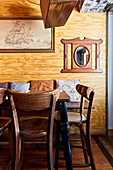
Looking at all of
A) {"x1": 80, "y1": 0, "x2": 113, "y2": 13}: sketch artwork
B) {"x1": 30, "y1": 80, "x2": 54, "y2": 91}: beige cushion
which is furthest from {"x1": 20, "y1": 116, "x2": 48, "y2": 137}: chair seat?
{"x1": 80, "y1": 0, "x2": 113, "y2": 13}: sketch artwork

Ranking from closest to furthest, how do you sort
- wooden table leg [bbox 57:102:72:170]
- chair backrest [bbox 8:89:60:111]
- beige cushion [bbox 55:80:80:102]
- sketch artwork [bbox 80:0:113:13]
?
1. chair backrest [bbox 8:89:60:111]
2. wooden table leg [bbox 57:102:72:170]
3. sketch artwork [bbox 80:0:113:13]
4. beige cushion [bbox 55:80:80:102]

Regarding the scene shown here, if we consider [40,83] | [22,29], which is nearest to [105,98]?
[40,83]

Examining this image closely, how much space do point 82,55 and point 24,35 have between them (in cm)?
126

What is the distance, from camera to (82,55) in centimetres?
330

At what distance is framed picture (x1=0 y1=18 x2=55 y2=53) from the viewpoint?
322cm

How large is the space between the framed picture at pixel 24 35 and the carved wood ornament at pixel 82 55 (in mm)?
378

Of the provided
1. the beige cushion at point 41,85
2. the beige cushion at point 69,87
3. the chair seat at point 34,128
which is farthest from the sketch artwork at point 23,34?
the chair seat at point 34,128

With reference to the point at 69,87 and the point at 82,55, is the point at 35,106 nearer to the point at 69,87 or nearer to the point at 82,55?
the point at 69,87

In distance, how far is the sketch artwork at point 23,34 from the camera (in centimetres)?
322

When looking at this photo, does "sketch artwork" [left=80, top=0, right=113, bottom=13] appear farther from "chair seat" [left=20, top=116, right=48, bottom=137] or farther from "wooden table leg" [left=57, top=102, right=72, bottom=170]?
"chair seat" [left=20, top=116, right=48, bottom=137]

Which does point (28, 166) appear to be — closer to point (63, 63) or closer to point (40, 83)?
point (40, 83)

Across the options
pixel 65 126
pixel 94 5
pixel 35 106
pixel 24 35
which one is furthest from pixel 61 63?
pixel 35 106

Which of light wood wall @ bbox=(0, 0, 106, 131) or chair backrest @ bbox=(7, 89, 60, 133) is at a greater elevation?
light wood wall @ bbox=(0, 0, 106, 131)

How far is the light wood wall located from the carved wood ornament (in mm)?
83
